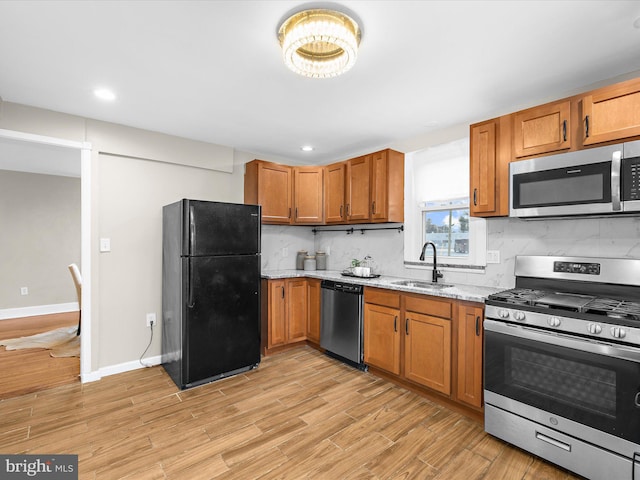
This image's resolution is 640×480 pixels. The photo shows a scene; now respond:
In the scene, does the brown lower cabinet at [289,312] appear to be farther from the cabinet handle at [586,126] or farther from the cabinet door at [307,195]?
the cabinet handle at [586,126]

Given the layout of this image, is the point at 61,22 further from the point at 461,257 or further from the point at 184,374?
the point at 461,257

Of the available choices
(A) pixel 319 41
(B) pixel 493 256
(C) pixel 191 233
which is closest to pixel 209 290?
(C) pixel 191 233

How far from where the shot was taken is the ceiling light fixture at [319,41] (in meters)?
1.59

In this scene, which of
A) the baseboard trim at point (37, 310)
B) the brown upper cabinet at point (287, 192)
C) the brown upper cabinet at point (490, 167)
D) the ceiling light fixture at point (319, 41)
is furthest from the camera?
the baseboard trim at point (37, 310)

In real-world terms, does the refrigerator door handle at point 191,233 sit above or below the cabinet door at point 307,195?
below

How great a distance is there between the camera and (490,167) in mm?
2486

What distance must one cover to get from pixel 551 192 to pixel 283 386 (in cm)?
262

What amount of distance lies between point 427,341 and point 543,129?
1785mm

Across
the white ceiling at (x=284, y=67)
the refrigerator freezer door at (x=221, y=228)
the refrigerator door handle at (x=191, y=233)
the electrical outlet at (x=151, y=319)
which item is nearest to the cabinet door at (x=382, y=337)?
the refrigerator freezer door at (x=221, y=228)

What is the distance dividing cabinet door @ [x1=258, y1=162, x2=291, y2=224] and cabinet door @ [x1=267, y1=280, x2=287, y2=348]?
0.82 metres

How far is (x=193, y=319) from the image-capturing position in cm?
286

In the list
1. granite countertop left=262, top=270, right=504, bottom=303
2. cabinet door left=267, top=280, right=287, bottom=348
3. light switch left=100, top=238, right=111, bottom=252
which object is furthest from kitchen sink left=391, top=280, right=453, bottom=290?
light switch left=100, top=238, right=111, bottom=252

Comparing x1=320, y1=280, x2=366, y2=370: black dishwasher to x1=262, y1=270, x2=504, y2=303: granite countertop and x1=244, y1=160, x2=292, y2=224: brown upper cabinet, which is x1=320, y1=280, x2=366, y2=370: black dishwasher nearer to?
x1=262, y1=270, x2=504, y2=303: granite countertop

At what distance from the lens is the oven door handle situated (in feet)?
5.22
